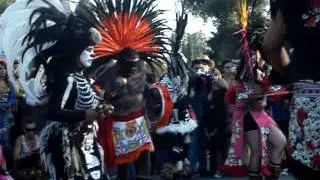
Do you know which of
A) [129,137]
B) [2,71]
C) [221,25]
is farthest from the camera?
[221,25]

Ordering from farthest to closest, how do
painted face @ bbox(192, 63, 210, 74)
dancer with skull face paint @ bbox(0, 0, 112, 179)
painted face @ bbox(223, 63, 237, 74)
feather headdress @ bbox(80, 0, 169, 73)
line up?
painted face @ bbox(192, 63, 210, 74)
painted face @ bbox(223, 63, 237, 74)
feather headdress @ bbox(80, 0, 169, 73)
dancer with skull face paint @ bbox(0, 0, 112, 179)

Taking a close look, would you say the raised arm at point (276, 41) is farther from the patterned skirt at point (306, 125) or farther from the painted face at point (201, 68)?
the painted face at point (201, 68)

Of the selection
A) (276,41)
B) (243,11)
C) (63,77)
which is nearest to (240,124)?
(243,11)

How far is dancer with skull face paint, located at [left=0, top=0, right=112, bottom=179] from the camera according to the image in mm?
5879

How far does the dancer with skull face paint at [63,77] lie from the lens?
231 inches

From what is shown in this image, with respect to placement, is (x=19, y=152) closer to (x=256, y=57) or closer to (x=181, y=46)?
(x=181, y=46)

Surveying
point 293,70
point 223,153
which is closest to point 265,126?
point 223,153

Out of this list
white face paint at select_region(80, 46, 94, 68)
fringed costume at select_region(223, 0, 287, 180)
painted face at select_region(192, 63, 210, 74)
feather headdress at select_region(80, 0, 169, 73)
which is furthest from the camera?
painted face at select_region(192, 63, 210, 74)

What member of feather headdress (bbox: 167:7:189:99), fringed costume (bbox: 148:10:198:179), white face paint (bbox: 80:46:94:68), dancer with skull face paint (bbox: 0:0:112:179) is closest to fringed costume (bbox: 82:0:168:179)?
feather headdress (bbox: 167:7:189:99)

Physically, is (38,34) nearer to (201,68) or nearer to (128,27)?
(128,27)

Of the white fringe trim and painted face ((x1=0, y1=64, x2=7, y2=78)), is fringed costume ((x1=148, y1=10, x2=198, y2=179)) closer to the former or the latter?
the white fringe trim

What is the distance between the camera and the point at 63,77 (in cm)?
598

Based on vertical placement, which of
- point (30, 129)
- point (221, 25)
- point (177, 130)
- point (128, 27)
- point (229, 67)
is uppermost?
point (221, 25)

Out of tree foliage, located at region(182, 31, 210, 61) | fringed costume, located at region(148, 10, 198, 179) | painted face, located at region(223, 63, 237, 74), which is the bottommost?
fringed costume, located at region(148, 10, 198, 179)
